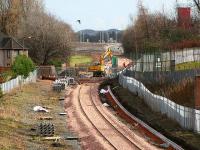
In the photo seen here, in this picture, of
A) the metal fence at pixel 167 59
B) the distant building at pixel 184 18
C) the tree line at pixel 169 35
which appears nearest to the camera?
the metal fence at pixel 167 59

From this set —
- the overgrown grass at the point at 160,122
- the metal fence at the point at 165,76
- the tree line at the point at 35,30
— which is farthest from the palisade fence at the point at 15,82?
the tree line at the point at 35,30

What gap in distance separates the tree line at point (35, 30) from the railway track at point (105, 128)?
166 ft

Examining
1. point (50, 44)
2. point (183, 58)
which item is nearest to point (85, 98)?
point (183, 58)

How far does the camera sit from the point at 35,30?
110062 mm

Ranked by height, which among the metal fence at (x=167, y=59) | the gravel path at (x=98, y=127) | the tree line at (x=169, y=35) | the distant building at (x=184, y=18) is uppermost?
the distant building at (x=184, y=18)

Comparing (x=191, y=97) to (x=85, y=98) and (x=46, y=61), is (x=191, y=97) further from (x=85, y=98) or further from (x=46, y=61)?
(x=46, y=61)

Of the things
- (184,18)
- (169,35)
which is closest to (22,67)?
(169,35)

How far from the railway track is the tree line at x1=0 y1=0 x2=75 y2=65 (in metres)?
50.6

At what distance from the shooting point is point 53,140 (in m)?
30.4

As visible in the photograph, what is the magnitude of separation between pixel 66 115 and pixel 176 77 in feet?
35.3

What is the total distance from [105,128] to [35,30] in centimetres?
7518

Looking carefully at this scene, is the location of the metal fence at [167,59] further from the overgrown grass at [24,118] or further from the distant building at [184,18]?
the distant building at [184,18]

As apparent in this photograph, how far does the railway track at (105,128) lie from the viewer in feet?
98.9

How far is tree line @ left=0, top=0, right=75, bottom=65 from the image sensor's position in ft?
350
